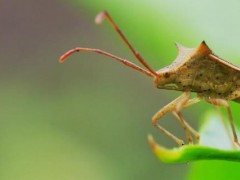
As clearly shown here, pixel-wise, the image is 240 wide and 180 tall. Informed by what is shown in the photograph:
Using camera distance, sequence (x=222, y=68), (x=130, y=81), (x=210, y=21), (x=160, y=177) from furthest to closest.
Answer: (x=130, y=81) < (x=160, y=177) < (x=210, y=21) < (x=222, y=68)

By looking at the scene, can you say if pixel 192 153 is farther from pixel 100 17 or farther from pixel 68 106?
pixel 68 106

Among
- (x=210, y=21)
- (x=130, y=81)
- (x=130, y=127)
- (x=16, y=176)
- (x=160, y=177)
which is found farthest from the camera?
(x=130, y=81)

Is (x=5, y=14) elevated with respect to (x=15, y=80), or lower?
elevated

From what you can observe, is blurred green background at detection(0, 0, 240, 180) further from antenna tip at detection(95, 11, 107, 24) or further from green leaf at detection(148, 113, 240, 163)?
green leaf at detection(148, 113, 240, 163)

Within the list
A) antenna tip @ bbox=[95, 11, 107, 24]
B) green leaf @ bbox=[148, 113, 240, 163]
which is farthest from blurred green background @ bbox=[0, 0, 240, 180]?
green leaf @ bbox=[148, 113, 240, 163]

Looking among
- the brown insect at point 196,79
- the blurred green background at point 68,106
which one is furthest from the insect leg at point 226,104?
the blurred green background at point 68,106

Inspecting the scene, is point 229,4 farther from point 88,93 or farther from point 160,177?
point 88,93

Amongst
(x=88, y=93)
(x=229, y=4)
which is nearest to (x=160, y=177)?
(x=88, y=93)
